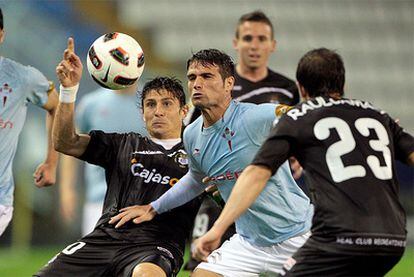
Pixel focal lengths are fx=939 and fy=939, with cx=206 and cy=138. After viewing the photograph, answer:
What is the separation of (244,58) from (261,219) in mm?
3280

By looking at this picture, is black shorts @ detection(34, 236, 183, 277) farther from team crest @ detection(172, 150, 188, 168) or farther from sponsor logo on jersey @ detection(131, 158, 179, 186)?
team crest @ detection(172, 150, 188, 168)

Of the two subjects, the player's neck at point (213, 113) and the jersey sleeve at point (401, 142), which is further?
the player's neck at point (213, 113)

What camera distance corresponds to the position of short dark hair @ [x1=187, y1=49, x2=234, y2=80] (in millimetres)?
6664

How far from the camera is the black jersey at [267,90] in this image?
927cm

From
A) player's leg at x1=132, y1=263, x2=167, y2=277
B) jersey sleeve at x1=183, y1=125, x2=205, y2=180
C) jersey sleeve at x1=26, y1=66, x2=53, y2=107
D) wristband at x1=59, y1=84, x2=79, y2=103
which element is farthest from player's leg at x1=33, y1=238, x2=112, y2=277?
jersey sleeve at x1=26, y1=66, x2=53, y2=107

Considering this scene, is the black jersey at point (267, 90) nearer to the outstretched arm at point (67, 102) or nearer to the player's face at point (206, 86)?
the player's face at point (206, 86)

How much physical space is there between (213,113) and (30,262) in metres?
8.09

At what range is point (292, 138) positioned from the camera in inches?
206

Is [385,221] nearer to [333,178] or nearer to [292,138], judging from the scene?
[333,178]

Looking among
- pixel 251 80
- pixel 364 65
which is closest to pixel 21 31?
pixel 364 65

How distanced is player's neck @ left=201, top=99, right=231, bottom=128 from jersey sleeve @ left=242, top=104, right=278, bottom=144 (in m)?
0.18

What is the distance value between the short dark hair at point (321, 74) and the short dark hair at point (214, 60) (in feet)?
4.23

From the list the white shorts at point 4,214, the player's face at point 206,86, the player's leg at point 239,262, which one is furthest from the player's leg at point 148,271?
the white shorts at point 4,214

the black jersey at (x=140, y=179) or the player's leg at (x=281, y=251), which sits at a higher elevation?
the black jersey at (x=140, y=179)
